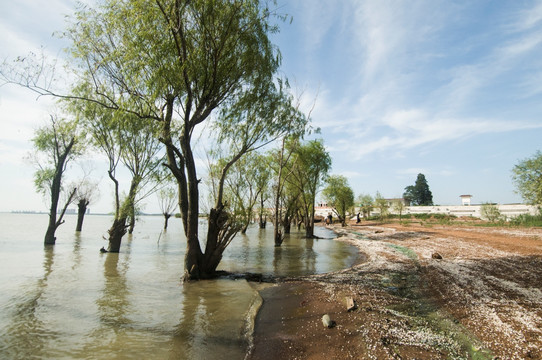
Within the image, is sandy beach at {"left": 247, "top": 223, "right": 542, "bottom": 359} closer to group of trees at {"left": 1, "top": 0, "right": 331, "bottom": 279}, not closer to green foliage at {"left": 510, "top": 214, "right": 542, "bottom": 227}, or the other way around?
group of trees at {"left": 1, "top": 0, "right": 331, "bottom": 279}

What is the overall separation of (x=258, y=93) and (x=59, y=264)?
12217mm

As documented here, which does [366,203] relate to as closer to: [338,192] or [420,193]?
[338,192]

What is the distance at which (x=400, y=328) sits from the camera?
4656 mm

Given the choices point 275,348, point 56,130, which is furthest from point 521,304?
point 56,130

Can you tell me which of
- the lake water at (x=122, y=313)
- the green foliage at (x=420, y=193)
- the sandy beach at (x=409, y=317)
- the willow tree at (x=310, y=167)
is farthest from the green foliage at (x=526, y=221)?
the green foliage at (x=420, y=193)

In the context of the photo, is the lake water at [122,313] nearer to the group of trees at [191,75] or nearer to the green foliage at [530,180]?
the group of trees at [191,75]

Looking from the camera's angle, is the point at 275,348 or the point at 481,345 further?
the point at 275,348

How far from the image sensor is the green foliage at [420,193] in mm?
106312

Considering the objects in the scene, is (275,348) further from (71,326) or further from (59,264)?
(59,264)

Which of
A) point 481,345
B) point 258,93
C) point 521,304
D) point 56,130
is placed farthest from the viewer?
point 56,130

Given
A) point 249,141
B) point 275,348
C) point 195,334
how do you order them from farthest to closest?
point 249,141
point 195,334
point 275,348

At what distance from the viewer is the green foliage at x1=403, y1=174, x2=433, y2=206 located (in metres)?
106

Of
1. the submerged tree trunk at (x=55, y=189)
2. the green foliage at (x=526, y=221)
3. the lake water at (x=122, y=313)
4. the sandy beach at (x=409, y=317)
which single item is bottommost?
the lake water at (x=122, y=313)

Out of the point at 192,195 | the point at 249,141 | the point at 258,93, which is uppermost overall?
the point at 258,93
